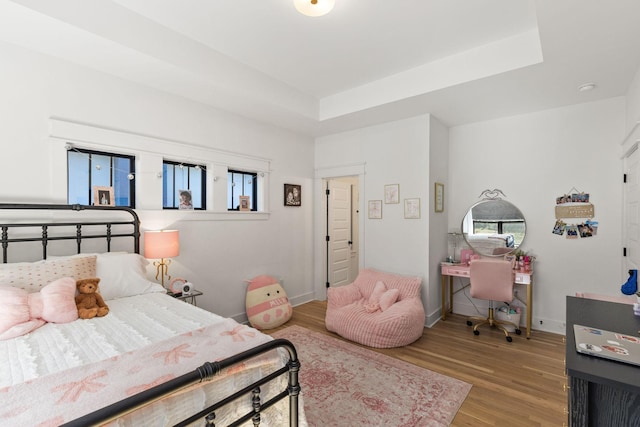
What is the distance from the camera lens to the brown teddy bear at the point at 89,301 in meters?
2.09

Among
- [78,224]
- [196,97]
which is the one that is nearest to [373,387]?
[78,224]

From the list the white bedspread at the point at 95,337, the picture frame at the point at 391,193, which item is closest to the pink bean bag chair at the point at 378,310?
the picture frame at the point at 391,193

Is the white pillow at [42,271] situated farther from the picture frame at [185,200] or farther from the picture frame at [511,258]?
the picture frame at [511,258]

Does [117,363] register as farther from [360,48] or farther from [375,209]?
[375,209]

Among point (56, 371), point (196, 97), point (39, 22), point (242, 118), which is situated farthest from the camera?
point (242, 118)

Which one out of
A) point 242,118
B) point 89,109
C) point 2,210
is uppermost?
point 242,118

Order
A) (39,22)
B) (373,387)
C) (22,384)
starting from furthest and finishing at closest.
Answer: (373,387), (39,22), (22,384)

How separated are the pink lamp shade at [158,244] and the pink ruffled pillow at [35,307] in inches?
31.1

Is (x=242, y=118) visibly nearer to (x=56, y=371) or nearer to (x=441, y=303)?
(x=56, y=371)

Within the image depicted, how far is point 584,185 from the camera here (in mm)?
3572

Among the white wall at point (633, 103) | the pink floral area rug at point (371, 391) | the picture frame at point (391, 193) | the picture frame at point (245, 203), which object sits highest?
the white wall at point (633, 103)

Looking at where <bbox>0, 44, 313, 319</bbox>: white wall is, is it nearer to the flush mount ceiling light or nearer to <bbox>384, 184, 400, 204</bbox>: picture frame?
<bbox>384, 184, 400, 204</bbox>: picture frame

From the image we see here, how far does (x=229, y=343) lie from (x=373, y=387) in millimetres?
1496

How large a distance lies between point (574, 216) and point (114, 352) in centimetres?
459
